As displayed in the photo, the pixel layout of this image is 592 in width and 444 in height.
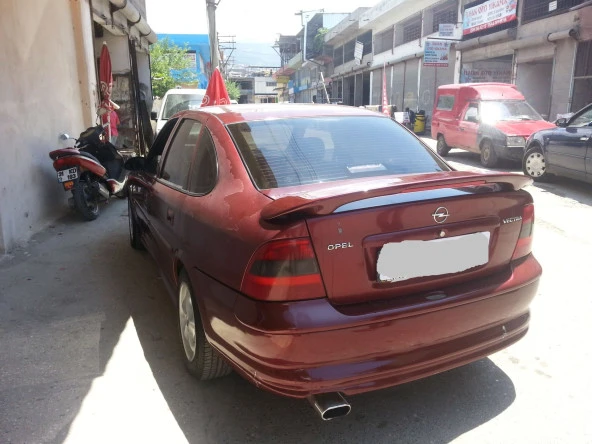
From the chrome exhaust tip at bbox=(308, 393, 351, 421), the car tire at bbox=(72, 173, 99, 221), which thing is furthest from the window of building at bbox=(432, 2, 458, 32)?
the chrome exhaust tip at bbox=(308, 393, 351, 421)

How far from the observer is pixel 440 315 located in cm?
219

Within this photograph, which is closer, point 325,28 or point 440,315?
point 440,315

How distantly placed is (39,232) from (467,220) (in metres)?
5.42

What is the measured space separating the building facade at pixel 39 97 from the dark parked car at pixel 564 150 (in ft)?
25.5

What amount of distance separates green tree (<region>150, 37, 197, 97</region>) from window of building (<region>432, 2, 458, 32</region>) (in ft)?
43.0

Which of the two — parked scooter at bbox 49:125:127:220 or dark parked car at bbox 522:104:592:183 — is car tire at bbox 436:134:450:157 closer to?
dark parked car at bbox 522:104:592:183

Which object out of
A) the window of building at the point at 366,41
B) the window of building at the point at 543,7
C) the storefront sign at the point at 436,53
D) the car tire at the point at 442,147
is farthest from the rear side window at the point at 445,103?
the window of building at the point at 366,41

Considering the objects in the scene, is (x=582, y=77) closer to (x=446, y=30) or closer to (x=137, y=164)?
(x=446, y=30)

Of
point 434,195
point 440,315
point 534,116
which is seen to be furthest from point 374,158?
point 534,116

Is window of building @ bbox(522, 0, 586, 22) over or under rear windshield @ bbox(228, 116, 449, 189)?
over

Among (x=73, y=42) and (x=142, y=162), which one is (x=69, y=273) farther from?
(x=73, y=42)

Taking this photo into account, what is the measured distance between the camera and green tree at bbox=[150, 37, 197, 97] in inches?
955

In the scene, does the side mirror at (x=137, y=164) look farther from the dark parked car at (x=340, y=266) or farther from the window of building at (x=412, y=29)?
the window of building at (x=412, y=29)

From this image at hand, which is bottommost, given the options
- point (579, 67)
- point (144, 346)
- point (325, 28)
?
point (144, 346)
